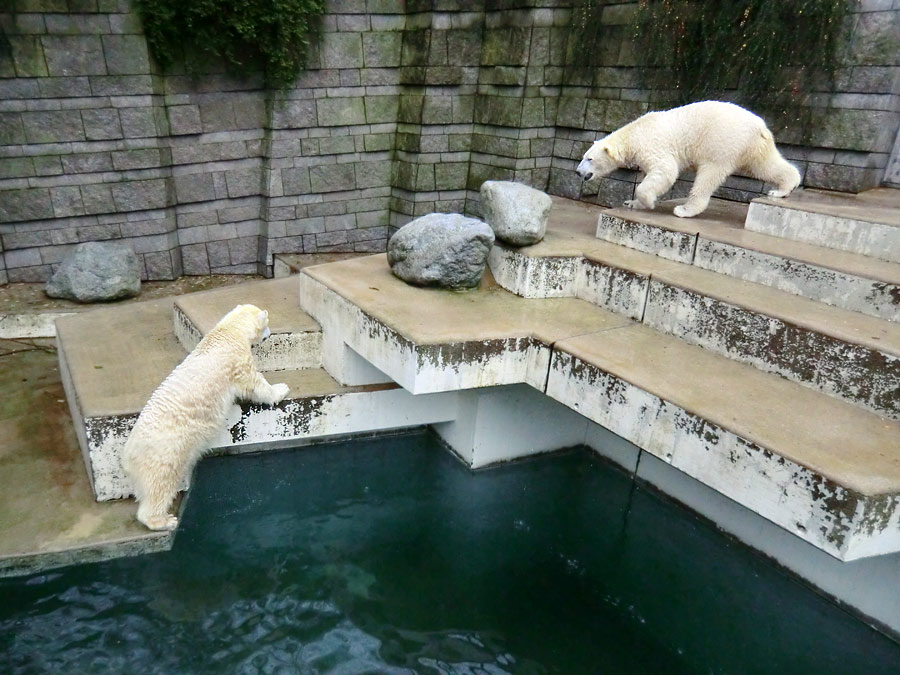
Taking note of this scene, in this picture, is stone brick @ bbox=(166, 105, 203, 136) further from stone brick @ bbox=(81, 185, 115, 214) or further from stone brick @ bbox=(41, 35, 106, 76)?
stone brick @ bbox=(81, 185, 115, 214)

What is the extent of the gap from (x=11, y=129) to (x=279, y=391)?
401 centimetres

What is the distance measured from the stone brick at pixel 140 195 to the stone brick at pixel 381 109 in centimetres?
244

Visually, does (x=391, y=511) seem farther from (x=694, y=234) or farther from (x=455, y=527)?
(x=694, y=234)

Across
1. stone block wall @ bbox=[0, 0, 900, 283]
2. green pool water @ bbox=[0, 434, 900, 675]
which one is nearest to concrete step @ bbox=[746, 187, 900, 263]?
stone block wall @ bbox=[0, 0, 900, 283]

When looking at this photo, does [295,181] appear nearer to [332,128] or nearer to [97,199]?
[332,128]

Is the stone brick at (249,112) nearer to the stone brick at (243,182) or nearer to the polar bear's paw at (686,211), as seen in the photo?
the stone brick at (243,182)

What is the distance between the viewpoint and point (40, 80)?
18.9 feet

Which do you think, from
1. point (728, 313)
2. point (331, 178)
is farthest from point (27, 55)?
point (728, 313)

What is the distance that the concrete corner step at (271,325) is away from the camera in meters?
4.47

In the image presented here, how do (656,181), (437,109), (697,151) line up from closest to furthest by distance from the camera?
(697,151), (656,181), (437,109)

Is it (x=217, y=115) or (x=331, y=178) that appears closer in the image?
(x=217, y=115)

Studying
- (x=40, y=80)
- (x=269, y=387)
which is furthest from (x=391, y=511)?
(x=40, y=80)

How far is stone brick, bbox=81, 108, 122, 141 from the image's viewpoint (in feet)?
19.7

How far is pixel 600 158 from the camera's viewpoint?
5.02 meters
